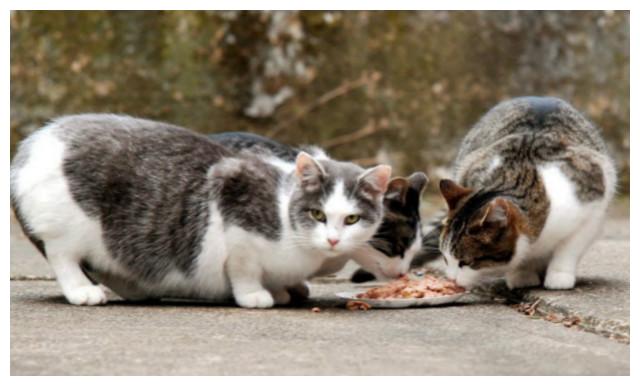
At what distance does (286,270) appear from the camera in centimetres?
358

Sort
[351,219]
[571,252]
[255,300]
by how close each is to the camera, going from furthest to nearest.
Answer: [571,252] < [255,300] < [351,219]

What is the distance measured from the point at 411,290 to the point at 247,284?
2.02 ft

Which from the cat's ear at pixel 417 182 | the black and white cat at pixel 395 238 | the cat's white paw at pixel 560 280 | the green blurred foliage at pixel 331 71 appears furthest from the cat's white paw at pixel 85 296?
the green blurred foliage at pixel 331 71

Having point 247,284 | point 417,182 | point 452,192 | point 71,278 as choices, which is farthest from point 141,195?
point 452,192

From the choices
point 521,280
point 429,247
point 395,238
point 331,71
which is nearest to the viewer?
point 395,238

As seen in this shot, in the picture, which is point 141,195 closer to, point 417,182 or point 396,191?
point 396,191

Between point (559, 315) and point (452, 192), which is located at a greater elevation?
point (452, 192)

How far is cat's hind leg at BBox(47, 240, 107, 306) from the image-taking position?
139 inches

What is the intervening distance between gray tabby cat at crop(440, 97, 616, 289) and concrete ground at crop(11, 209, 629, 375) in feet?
0.46

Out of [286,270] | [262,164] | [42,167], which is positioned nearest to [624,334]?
[286,270]

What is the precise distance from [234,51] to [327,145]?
0.92 m

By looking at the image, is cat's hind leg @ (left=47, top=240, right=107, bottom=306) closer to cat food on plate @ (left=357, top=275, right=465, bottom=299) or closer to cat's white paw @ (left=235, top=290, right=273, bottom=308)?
cat's white paw @ (left=235, top=290, right=273, bottom=308)

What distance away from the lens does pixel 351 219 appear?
3473 millimetres

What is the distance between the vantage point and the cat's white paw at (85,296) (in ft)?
11.6
